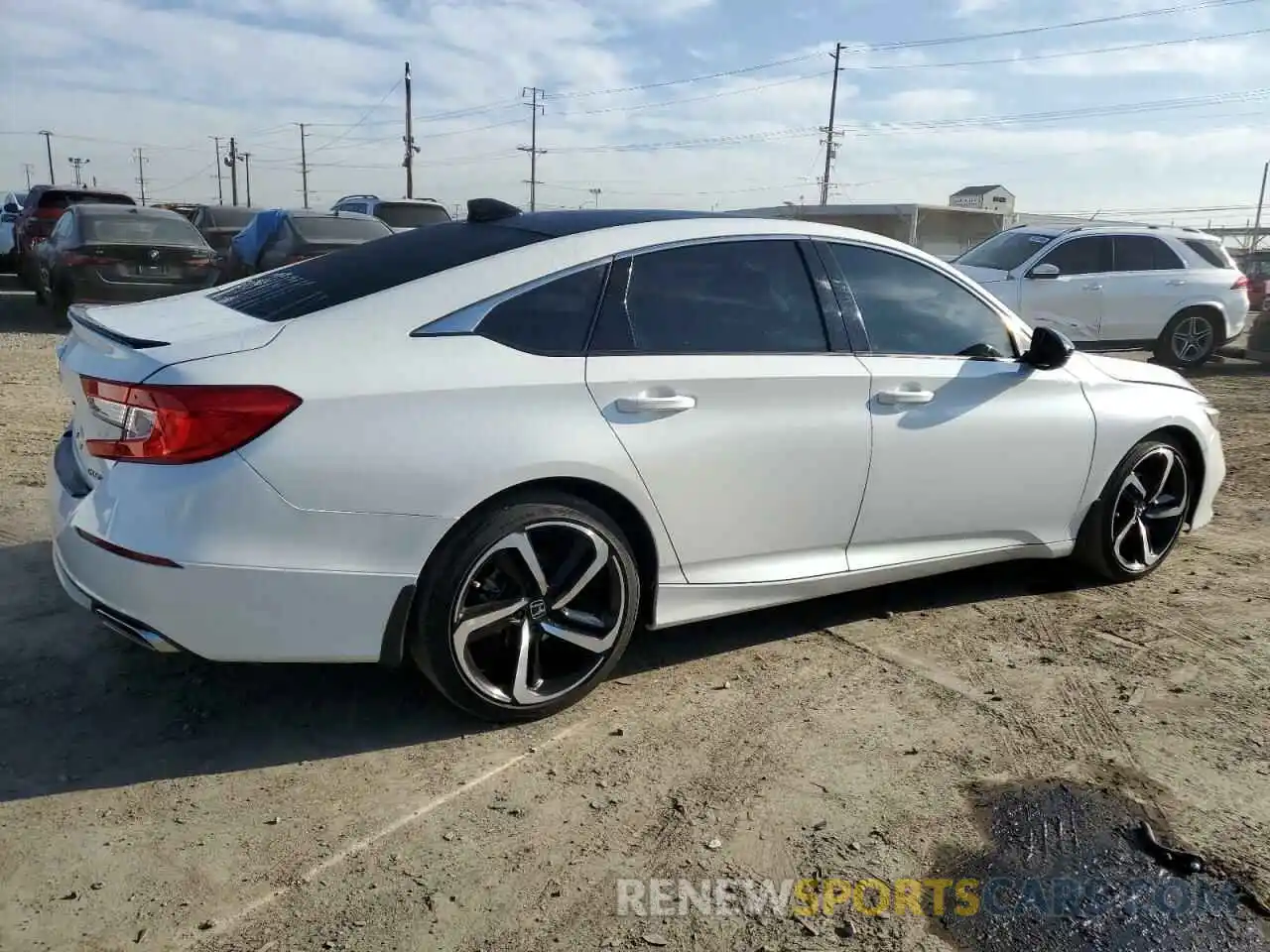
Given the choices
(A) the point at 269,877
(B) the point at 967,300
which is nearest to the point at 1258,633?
(B) the point at 967,300

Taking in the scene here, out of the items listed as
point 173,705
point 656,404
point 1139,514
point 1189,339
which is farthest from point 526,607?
point 1189,339

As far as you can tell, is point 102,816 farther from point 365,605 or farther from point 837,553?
point 837,553

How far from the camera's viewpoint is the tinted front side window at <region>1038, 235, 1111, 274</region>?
40.4ft

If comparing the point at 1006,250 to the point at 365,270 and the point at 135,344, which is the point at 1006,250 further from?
the point at 135,344

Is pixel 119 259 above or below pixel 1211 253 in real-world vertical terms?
below

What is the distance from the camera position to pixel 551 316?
337 cm

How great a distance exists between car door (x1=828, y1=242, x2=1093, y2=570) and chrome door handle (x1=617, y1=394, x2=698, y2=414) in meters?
0.82

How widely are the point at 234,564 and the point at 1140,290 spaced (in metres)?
12.3

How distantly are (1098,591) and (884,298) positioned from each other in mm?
1813

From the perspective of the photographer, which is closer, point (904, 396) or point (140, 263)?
point (904, 396)

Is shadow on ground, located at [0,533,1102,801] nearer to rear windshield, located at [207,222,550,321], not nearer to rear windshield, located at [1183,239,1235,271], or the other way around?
rear windshield, located at [207,222,550,321]

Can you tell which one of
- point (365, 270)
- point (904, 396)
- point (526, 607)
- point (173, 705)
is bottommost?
point (173, 705)

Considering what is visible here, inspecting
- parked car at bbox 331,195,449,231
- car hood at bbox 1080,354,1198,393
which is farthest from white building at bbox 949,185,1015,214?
car hood at bbox 1080,354,1198,393

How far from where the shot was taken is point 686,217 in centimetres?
388
